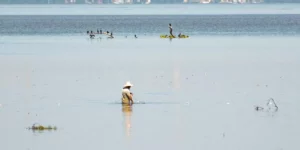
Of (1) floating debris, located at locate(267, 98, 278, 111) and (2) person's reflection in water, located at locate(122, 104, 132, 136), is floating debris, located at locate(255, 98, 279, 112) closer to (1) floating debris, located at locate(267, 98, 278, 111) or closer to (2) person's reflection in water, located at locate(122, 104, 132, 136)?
(1) floating debris, located at locate(267, 98, 278, 111)

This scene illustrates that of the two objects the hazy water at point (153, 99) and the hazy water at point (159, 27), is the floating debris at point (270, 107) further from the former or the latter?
Answer: the hazy water at point (159, 27)

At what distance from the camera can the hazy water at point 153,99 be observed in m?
26.9

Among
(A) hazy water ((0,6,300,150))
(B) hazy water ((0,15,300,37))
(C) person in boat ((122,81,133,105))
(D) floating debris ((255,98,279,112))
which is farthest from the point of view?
(B) hazy water ((0,15,300,37))

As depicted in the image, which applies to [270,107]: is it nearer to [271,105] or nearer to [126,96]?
[271,105]

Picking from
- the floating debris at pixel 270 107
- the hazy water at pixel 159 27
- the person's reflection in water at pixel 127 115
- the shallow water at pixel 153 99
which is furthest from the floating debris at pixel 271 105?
the hazy water at pixel 159 27

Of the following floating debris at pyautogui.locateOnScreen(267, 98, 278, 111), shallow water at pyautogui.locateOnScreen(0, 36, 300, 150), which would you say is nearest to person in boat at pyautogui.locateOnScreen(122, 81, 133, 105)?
shallow water at pyautogui.locateOnScreen(0, 36, 300, 150)

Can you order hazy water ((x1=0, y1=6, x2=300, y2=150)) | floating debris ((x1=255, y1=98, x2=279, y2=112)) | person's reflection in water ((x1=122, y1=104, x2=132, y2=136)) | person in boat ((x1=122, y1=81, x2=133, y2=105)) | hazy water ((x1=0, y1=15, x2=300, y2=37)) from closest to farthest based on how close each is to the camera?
hazy water ((x1=0, y1=6, x2=300, y2=150)), person's reflection in water ((x1=122, y1=104, x2=132, y2=136)), floating debris ((x1=255, y1=98, x2=279, y2=112)), person in boat ((x1=122, y1=81, x2=133, y2=105)), hazy water ((x1=0, y1=15, x2=300, y2=37))

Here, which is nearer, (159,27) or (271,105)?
(271,105)

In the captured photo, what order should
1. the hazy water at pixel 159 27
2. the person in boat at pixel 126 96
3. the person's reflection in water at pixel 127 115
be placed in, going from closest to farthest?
the person's reflection in water at pixel 127 115 < the person in boat at pixel 126 96 < the hazy water at pixel 159 27

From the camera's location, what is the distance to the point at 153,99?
35531mm

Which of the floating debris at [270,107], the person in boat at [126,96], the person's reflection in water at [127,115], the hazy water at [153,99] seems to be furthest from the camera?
the person in boat at [126,96]

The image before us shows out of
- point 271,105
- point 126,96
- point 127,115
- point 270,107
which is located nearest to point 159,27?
point 126,96

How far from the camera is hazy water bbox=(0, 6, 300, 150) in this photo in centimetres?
2688

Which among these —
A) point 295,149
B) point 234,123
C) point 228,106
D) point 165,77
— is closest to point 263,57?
point 165,77
